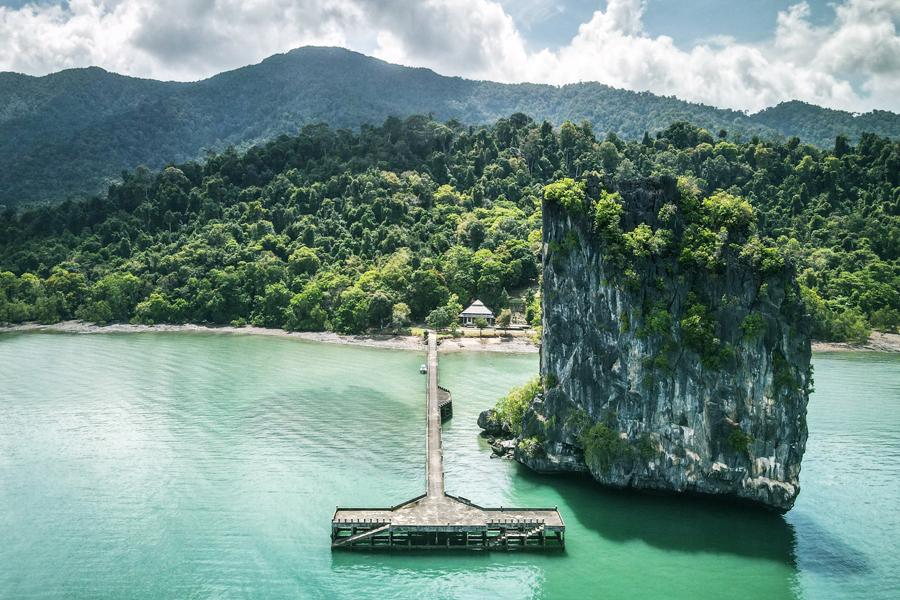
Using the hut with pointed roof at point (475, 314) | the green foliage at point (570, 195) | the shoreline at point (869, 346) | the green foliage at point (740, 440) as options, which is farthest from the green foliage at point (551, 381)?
the shoreline at point (869, 346)

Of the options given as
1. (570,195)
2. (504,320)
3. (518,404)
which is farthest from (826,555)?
(504,320)

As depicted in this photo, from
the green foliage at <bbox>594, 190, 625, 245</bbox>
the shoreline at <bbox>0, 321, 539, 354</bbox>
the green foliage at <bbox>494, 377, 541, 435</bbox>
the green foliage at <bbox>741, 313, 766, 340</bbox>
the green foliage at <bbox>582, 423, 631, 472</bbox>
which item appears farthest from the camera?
the shoreline at <bbox>0, 321, 539, 354</bbox>

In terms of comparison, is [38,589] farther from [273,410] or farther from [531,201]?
[531,201]

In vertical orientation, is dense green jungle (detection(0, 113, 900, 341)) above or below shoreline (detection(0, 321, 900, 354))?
above

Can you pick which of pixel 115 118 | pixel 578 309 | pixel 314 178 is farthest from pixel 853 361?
pixel 115 118

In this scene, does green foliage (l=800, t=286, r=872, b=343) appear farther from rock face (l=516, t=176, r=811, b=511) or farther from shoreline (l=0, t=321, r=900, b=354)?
rock face (l=516, t=176, r=811, b=511)

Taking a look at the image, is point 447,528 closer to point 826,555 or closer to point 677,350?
point 677,350

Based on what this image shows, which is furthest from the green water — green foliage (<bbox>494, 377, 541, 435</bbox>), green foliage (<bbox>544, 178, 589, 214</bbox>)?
green foliage (<bbox>544, 178, 589, 214</bbox>)

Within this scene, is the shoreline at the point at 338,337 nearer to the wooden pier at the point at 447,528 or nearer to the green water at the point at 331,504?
the green water at the point at 331,504
